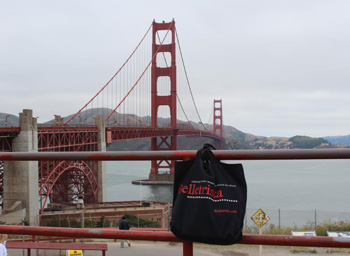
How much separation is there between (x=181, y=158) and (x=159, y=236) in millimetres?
323

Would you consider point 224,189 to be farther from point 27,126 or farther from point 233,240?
point 27,126

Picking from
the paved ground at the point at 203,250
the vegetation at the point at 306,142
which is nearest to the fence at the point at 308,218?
the paved ground at the point at 203,250

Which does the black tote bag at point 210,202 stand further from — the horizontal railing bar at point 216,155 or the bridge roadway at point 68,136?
the bridge roadway at point 68,136

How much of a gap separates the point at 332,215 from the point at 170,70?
47.2 metres

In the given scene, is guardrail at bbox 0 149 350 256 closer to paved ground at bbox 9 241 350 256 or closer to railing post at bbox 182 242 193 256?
railing post at bbox 182 242 193 256

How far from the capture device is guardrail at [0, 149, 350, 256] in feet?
5.51

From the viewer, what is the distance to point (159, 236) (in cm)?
177

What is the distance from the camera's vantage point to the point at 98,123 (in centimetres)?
2848

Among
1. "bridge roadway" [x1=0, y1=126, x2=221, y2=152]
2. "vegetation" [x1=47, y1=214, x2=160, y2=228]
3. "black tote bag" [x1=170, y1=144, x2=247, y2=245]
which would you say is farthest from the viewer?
"bridge roadway" [x1=0, y1=126, x2=221, y2=152]

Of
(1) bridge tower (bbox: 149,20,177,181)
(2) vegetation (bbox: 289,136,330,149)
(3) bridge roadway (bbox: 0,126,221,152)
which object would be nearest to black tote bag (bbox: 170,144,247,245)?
(3) bridge roadway (bbox: 0,126,221,152)

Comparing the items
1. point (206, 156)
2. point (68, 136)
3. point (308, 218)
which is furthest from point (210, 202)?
point (68, 136)

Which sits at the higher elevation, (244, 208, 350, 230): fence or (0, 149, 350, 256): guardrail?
(0, 149, 350, 256): guardrail

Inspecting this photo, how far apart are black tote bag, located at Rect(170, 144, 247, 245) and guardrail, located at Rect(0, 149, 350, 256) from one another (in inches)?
2.6

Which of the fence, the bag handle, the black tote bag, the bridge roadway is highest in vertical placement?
the bridge roadway
